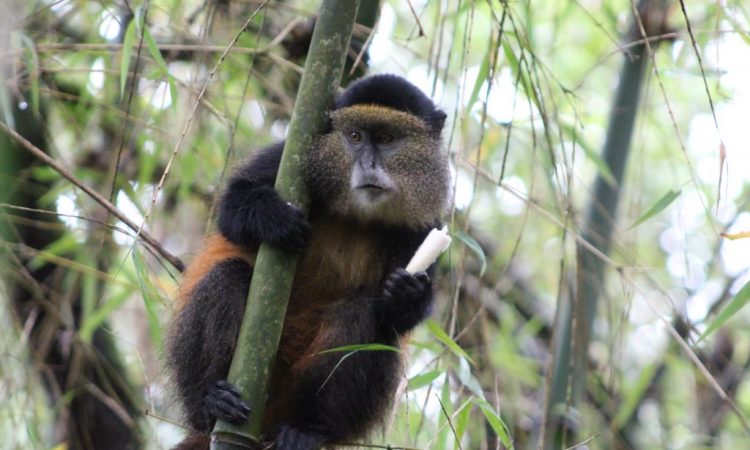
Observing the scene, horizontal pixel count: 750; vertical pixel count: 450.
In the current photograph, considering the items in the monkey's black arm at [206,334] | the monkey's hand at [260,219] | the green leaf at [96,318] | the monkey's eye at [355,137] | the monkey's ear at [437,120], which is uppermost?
the monkey's ear at [437,120]

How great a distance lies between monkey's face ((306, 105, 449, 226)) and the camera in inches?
159

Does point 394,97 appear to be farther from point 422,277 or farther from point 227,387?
point 227,387

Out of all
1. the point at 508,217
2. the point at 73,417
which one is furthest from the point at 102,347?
the point at 508,217

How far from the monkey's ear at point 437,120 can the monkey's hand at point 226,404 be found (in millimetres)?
1634

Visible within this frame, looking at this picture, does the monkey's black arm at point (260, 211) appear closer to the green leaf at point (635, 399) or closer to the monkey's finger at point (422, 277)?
the monkey's finger at point (422, 277)

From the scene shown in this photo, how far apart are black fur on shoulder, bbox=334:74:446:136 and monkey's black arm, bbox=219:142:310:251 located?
15.5 inches

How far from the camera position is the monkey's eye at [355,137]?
413cm

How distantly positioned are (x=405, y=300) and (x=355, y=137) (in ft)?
2.56

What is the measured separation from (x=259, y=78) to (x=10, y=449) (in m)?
2.18

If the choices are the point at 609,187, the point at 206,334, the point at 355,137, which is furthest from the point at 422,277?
the point at 609,187

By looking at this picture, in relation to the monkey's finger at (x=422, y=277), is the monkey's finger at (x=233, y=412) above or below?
below

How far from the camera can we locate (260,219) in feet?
11.5

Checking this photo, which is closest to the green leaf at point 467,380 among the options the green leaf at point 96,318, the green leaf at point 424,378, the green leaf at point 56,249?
the green leaf at point 424,378

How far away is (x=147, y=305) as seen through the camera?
3.36 meters
